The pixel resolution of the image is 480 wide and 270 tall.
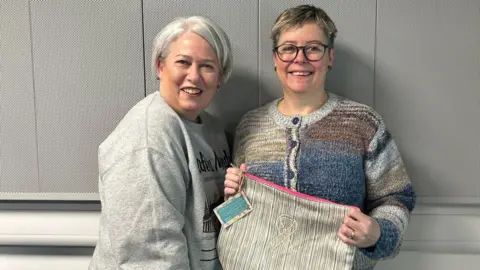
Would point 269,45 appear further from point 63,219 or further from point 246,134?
point 63,219

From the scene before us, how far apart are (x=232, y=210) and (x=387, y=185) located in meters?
0.34

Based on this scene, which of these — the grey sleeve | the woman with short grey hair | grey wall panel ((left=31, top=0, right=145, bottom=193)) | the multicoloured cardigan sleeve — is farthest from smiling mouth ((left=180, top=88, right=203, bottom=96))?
the multicoloured cardigan sleeve

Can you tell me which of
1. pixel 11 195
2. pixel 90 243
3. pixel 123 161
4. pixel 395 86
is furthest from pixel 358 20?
pixel 11 195

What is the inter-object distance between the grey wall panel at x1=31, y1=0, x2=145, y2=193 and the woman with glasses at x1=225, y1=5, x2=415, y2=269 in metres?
0.39

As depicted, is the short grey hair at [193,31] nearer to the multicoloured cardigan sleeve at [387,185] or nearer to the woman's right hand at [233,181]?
the woman's right hand at [233,181]

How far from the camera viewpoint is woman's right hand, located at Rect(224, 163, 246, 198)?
2.79 feet

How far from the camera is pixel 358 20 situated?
984mm

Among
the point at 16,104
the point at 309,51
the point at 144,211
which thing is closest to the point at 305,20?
the point at 309,51

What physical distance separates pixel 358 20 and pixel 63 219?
940mm

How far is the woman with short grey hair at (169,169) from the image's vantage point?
75cm

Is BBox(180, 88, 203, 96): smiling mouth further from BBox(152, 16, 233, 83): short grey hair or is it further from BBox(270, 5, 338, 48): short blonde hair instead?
BBox(270, 5, 338, 48): short blonde hair

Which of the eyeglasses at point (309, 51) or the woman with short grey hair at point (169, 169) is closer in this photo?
the woman with short grey hair at point (169, 169)

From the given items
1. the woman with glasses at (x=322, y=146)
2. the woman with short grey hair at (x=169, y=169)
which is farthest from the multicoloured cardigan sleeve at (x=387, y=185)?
the woman with short grey hair at (x=169, y=169)

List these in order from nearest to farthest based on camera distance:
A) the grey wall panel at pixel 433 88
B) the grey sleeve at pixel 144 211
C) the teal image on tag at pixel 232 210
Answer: the grey sleeve at pixel 144 211 → the teal image on tag at pixel 232 210 → the grey wall panel at pixel 433 88
